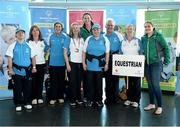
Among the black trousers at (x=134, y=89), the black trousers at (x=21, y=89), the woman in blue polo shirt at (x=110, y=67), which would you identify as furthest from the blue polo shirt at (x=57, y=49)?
the black trousers at (x=134, y=89)

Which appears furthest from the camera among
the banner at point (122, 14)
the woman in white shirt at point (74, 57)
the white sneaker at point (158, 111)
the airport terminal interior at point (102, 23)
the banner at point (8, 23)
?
the banner at point (122, 14)

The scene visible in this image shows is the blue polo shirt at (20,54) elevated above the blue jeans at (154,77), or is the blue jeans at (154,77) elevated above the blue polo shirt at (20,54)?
the blue polo shirt at (20,54)

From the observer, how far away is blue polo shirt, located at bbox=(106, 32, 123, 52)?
4566 millimetres

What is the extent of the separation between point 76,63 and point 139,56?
1037 millimetres

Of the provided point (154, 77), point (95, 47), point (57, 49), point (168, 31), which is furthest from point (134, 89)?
point (168, 31)

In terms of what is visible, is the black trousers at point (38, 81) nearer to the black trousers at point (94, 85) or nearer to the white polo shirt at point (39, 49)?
the white polo shirt at point (39, 49)

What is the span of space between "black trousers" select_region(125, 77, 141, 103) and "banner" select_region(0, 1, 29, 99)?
2254 mm

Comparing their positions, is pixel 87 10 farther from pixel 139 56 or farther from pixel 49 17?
pixel 139 56

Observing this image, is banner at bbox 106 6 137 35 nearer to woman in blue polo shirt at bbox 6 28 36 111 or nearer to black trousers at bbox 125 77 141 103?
black trousers at bbox 125 77 141 103

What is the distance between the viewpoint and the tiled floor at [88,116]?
384 centimetres

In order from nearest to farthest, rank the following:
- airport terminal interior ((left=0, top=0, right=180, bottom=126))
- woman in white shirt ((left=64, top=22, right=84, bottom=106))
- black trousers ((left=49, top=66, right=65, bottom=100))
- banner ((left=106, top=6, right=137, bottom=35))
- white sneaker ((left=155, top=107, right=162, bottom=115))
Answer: airport terminal interior ((left=0, top=0, right=180, bottom=126)) < white sneaker ((left=155, top=107, right=162, bottom=115)) < woman in white shirt ((left=64, top=22, right=84, bottom=106)) < black trousers ((left=49, top=66, right=65, bottom=100)) < banner ((left=106, top=6, right=137, bottom=35))

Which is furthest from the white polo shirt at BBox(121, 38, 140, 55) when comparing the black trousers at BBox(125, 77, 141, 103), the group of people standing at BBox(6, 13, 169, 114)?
the black trousers at BBox(125, 77, 141, 103)

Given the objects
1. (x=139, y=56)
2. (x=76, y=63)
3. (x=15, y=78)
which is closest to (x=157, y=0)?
(x=139, y=56)

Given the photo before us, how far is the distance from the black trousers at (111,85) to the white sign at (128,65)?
11 cm
